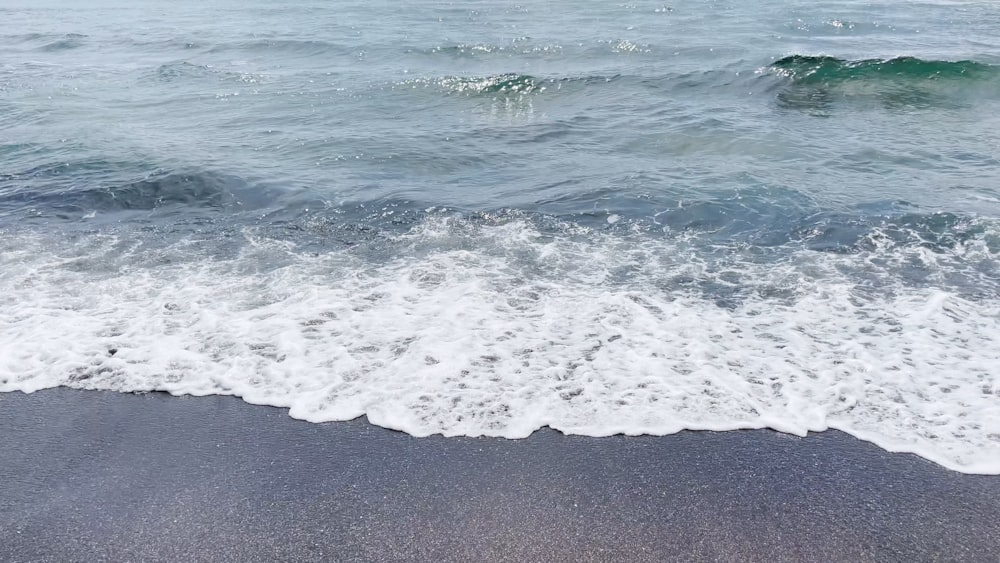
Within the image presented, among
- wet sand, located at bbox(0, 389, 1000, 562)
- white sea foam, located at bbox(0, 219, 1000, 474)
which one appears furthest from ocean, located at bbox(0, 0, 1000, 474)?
wet sand, located at bbox(0, 389, 1000, 562)

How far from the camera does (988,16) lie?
83.6 feet

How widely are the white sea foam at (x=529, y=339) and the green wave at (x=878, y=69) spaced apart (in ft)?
33.9

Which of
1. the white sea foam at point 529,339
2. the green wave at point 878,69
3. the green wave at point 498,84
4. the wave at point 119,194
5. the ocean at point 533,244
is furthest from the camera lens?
the green wave at point 498,84

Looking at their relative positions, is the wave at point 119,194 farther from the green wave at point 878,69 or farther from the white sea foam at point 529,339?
the green wave at point 878,69

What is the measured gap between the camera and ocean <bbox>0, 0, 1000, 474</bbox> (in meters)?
6.05

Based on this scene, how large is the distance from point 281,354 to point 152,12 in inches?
1468

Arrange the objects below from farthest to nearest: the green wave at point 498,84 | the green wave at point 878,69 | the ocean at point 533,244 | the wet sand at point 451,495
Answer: the green wave at point 498,84 → the green wave at point 878,69 → the ocean at point 533,244 → the wet sand at point 451,495

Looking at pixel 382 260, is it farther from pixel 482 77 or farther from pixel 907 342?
pixel 482 77

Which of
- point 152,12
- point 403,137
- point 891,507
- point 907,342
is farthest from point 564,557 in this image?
point 152,12

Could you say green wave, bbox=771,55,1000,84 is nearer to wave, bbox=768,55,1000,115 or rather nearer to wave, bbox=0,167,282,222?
wave, bbox=768,55,1000,115

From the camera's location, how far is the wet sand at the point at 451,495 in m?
4.48

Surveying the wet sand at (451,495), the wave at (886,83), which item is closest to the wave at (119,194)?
the wet sand at (451,495)

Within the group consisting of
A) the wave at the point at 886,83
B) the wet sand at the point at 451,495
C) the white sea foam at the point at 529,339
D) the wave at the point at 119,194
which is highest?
the wave at the point at 886,83

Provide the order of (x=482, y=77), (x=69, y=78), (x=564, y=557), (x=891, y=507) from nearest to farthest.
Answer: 1. (x=564, y=557)
2. (x=891, y=507)
3. (x=482, y=77)
4. (x=69, y=78)
